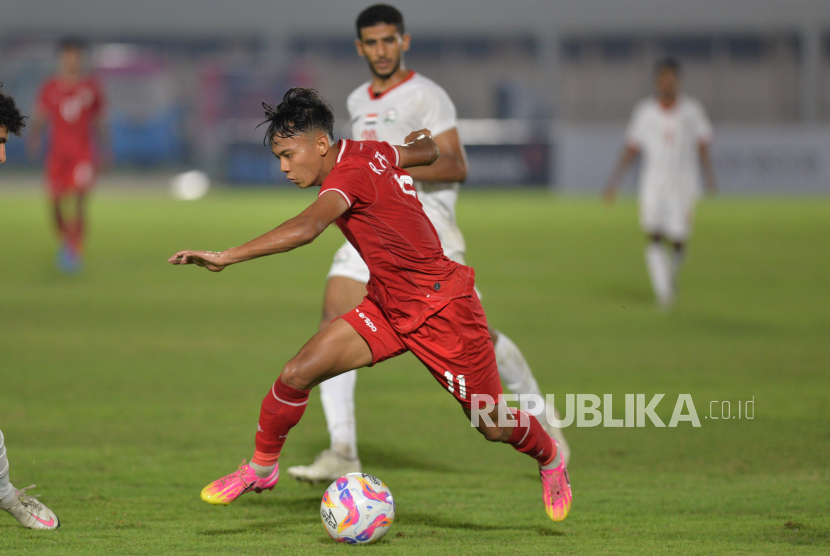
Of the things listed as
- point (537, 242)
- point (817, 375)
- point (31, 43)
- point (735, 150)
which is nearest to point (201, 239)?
point (537, 242)

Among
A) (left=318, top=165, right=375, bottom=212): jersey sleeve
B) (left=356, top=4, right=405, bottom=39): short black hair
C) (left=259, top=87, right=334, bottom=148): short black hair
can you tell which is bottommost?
(left=318, top=165, right=375, bottom=212): jersey sleeve

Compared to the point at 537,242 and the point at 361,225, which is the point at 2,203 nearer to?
the point at 537,242

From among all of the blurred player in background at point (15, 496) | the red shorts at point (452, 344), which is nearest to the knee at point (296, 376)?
the red shorts at point (452, 344)

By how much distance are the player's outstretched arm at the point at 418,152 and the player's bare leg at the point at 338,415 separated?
3.41 feet

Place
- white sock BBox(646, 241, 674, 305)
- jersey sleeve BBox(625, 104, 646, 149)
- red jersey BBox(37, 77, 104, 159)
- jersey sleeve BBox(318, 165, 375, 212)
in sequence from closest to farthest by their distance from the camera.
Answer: jersey sleeve BBox(318, 165, 375, 212) < white sock BBox(646, 241, 674, 305) < jersey sleeve BBox(625, 104, 646, 149) < red jersey BBox(37, 77, 104, 159)

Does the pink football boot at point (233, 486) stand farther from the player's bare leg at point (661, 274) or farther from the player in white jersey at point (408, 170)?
the player's bare leg at point (661, 274)

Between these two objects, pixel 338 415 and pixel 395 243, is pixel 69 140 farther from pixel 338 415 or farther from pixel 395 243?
pixel 395 243

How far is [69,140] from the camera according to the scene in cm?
1351

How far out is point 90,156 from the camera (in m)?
13.6

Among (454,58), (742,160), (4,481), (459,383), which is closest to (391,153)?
(459,383)

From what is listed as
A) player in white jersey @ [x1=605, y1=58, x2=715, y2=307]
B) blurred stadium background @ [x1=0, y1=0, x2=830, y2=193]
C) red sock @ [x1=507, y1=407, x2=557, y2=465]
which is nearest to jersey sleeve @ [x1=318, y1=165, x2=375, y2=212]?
red sock @ [x1=507, y1=407, x2=557, y2=465]

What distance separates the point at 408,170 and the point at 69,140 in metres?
9.31

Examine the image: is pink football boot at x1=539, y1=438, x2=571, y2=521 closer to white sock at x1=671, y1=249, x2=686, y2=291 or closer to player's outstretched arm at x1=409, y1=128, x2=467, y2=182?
player's outstretched arm at x1=409, y1=128, x2=467, y2=182

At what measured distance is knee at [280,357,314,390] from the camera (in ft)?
13.8
